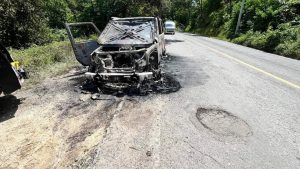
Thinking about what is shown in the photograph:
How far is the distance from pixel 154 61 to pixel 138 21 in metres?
2.14

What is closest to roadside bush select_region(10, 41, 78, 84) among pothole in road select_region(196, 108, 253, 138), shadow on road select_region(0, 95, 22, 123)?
shadow on road select_region(0, 95, 22, 123)

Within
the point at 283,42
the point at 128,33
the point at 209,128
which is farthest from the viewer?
the point at 283,42

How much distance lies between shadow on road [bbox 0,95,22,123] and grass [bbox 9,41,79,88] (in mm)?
1012

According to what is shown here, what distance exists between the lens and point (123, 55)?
7.20 m

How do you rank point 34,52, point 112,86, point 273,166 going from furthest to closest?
point 34,52 → point 112,86 → point 273,166

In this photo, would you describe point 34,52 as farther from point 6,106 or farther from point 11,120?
point 11,120

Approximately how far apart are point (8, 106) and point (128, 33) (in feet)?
13.0

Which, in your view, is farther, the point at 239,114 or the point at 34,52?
the point at 34,52

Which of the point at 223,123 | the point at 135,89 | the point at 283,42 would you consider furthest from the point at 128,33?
the point at 283,42

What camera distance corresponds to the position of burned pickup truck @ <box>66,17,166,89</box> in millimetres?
6582

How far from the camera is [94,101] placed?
19.4ft

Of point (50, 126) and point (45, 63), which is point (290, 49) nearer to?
point (45, 63)

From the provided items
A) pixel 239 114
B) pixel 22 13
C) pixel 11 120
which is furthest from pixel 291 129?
pixel 22 13

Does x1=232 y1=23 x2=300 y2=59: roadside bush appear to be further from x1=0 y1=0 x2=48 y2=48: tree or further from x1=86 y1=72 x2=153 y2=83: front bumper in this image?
x1=0 y1=0 x2=48 y2=48: tree
